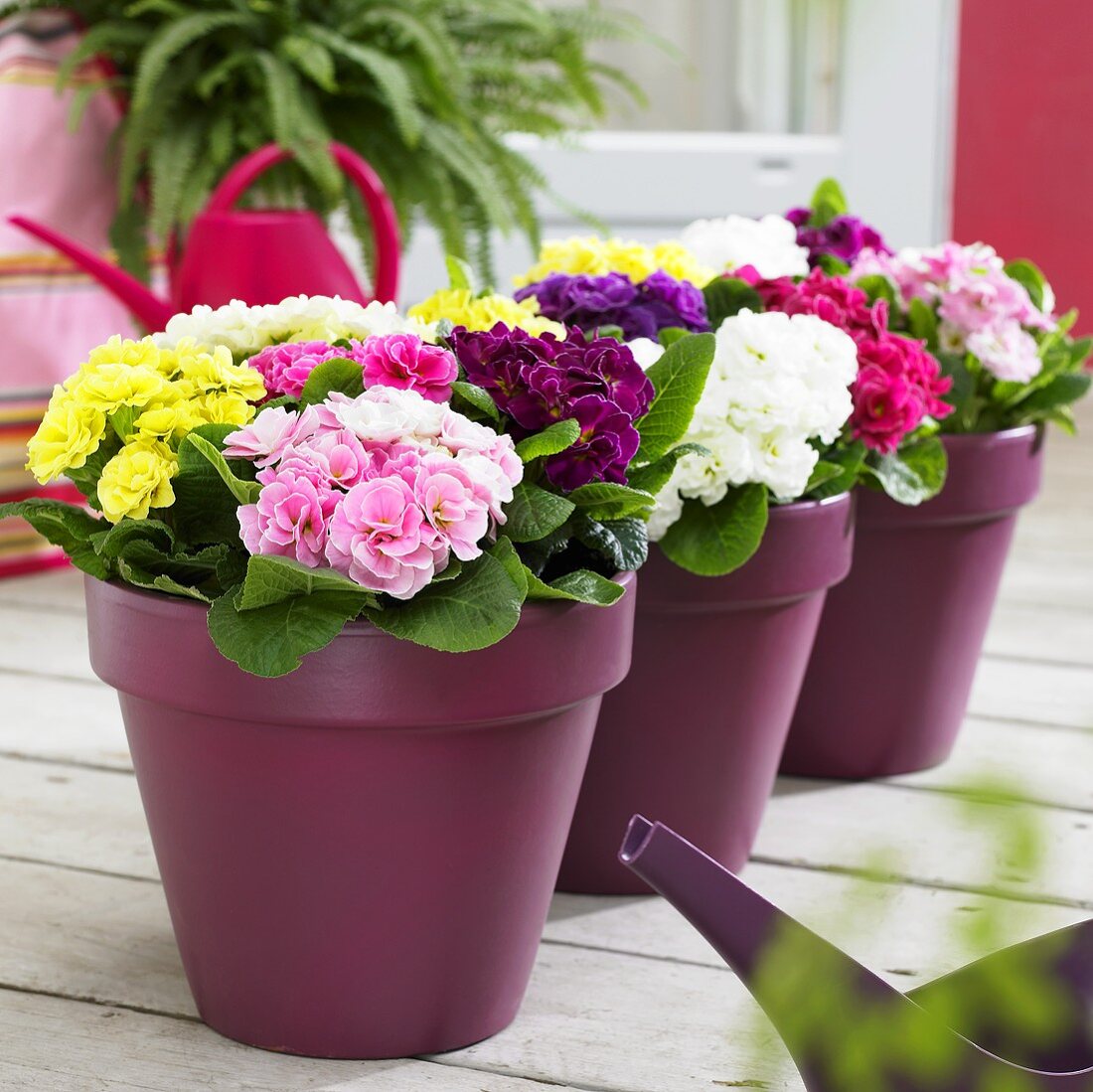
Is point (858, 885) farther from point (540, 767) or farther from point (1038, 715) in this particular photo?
point (1038, 715)

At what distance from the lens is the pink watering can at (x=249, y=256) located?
189 centimetres

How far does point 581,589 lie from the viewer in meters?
0.85

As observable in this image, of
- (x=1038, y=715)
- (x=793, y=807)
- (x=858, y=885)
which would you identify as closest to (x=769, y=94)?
(x=1038, y=715)

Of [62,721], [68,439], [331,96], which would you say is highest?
[331,96]

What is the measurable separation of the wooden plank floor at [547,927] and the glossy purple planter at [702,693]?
70 mm

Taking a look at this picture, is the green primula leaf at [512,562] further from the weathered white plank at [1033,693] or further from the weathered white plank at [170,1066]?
the weathered white plank at [1033,693]

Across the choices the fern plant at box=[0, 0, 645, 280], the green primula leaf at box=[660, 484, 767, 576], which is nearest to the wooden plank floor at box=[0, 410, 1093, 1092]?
the green primula leaf at box=[660, 484, 767, 576]

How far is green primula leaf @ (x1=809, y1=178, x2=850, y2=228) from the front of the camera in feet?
5.05

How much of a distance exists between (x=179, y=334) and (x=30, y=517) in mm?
154

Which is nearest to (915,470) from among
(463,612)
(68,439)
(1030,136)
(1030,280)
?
(1030,280)

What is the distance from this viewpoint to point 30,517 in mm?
905

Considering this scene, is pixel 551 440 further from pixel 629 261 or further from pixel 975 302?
pixel 975 302

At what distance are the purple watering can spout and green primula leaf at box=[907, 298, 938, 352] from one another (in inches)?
30.2

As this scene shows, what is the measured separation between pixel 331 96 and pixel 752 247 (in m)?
1.09
